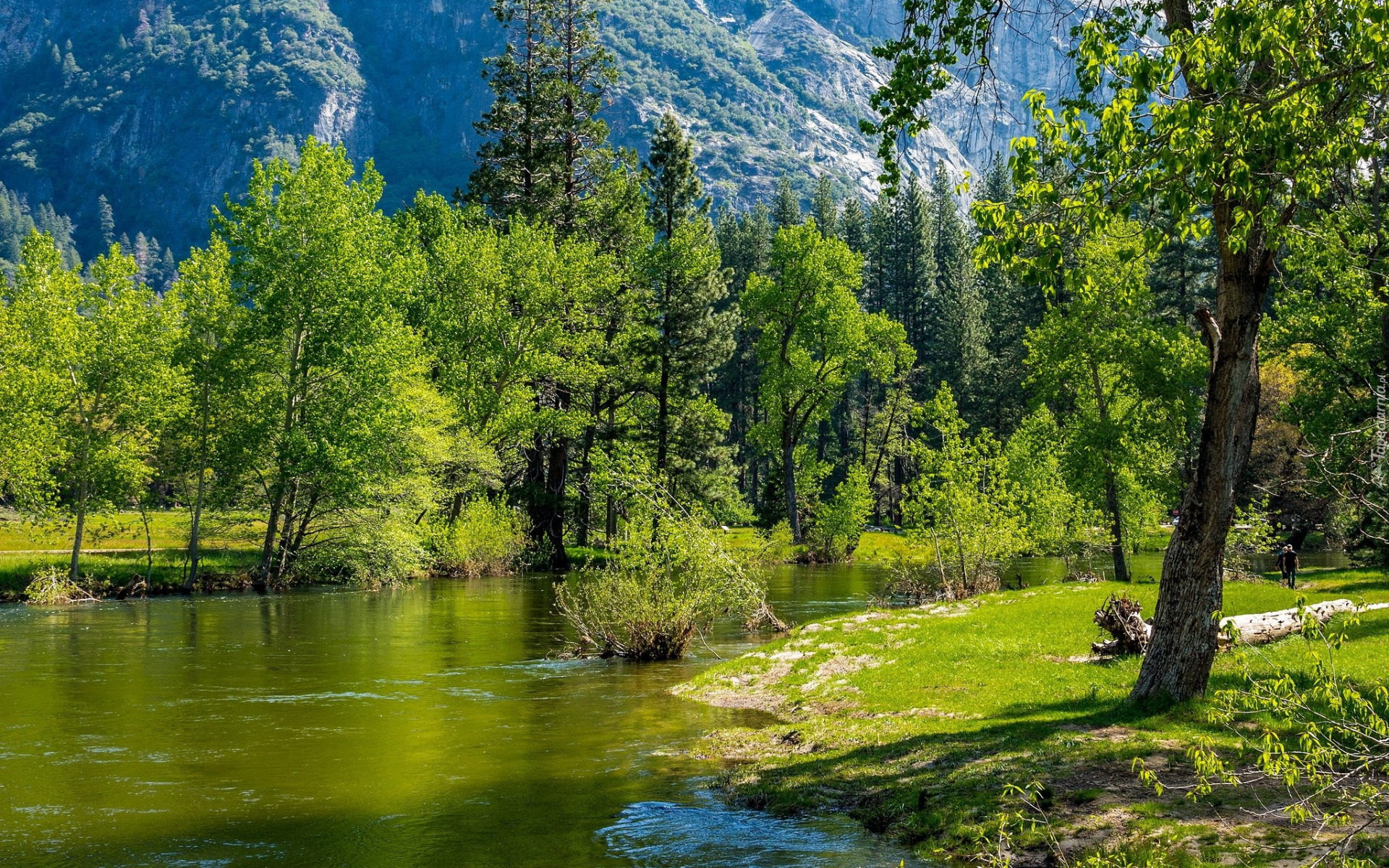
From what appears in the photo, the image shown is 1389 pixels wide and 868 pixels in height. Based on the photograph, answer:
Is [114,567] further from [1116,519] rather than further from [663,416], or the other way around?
[1116,519]

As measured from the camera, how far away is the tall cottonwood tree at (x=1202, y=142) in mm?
8695

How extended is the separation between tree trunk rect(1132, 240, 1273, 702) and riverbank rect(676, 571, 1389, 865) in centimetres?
62

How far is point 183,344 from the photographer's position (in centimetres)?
3841

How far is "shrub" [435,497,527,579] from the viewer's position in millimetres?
46594

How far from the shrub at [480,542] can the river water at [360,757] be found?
1880 centimetres

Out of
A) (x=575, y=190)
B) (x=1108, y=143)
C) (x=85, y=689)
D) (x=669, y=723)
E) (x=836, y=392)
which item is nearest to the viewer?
(x=1108, y=143)

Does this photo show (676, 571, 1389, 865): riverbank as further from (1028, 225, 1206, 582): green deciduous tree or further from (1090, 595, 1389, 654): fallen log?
(1028, 225, 1206, 582): green deciduous tree

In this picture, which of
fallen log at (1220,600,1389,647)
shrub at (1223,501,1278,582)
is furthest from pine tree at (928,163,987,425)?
fallen log at (1220,600,1389,647)

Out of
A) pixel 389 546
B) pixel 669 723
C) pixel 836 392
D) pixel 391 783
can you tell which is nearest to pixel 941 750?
pixel 669 723

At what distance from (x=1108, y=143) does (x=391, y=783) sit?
Result: 37.1 ft

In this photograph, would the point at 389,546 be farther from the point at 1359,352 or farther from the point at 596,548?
the point at 1359,352

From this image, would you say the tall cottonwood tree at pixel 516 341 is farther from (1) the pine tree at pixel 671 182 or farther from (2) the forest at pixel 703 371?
(1) the pine tree at pixel 671 182

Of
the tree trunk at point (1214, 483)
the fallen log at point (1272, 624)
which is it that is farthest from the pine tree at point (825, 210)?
the tree trunk at point (1214, 483)

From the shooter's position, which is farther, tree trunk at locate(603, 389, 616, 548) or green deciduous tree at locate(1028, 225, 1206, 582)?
tree trunk at locate(603, 389, 616, 548)
